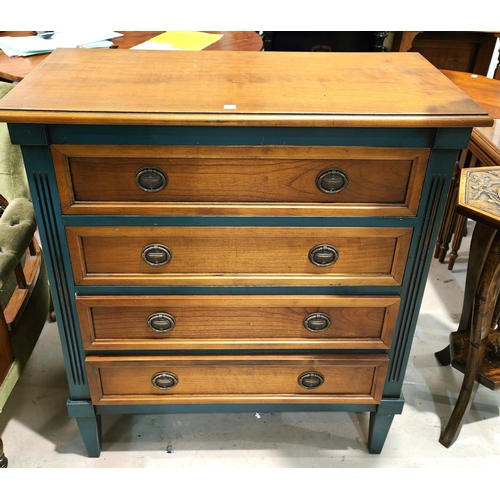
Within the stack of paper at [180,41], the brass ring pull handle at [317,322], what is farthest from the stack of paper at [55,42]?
the brass ring pull handle at [317,322]

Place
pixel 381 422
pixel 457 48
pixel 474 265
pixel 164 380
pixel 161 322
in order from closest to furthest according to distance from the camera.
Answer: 1. pixel 161 322
2. pixel 164 380
3. pixel 381 422
4. pixel 474 265
5. pixel 457 48

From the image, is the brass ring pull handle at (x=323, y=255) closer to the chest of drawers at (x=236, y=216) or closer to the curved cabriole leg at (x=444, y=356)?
the chest of drawers at (x=236, y=216)

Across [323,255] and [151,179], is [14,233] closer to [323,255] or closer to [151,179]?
[151,179]

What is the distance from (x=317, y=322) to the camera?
1.30 metres

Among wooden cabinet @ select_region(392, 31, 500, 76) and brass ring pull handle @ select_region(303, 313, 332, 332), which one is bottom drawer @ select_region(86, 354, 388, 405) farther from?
wooden cabinet @ select_region(392, 31, 500, 76)

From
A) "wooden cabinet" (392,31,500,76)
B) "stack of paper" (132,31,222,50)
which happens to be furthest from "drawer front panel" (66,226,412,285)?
"wooden cabinet" (392,31,500,76)

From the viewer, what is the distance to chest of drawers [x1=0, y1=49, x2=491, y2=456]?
40.3 inches

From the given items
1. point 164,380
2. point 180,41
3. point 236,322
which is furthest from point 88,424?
point 180,41

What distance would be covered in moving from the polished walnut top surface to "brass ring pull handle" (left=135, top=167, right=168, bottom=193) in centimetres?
12

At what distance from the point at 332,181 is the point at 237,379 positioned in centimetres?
63

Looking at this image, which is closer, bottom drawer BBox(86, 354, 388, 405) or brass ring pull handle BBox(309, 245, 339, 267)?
brass ring pull handle BBox(309, 245, 339, 267)

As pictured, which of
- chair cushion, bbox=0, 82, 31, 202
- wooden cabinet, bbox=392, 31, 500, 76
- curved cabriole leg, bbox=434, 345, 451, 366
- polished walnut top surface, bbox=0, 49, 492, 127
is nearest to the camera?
polished walnut top surface, bbox=0, 49, 492, 127

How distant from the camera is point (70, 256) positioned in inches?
45.8

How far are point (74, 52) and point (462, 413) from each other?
1.54 m
